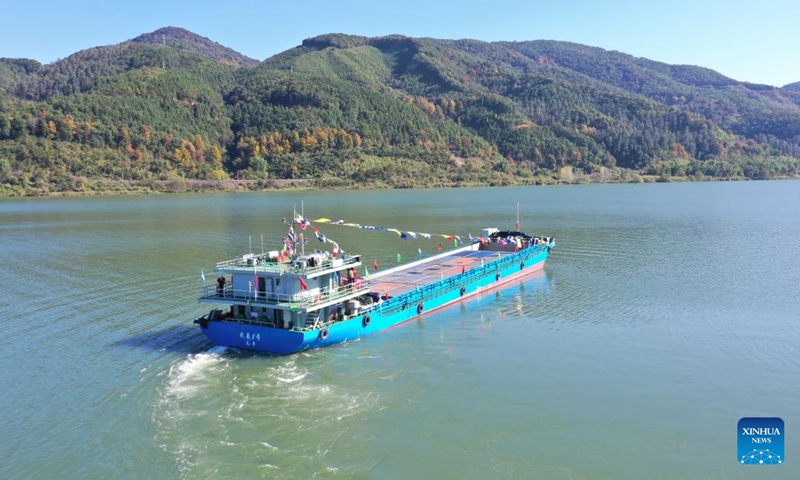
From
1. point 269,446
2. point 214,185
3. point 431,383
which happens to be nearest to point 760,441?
point 431,383

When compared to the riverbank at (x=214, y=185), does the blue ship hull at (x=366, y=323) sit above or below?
below

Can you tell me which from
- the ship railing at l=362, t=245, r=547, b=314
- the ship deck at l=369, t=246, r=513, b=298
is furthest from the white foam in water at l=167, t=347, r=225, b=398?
the ship deck at l=369, t=246, r=513, b=298

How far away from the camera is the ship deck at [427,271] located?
3794 cm

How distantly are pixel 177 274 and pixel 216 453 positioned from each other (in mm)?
29529

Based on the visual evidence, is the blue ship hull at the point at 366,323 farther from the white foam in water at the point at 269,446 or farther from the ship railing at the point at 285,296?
the white foam in water at the point at 269,446

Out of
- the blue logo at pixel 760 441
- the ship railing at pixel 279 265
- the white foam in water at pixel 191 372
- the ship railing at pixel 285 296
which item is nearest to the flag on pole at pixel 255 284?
the ship railing at pixel 285 296

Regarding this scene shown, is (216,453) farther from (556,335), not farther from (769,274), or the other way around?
(769,274)

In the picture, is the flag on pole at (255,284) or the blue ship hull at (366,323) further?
the flag on pole at (255,284)

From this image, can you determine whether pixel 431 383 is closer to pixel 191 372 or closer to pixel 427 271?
pixel 191 372

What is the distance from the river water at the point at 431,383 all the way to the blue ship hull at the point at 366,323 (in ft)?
2.07

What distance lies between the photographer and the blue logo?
18547 millimetres

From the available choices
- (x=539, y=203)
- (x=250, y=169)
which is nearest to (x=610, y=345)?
(x=539, y=203)

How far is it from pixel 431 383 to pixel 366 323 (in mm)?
6626

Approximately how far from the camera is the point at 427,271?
44.1 m
